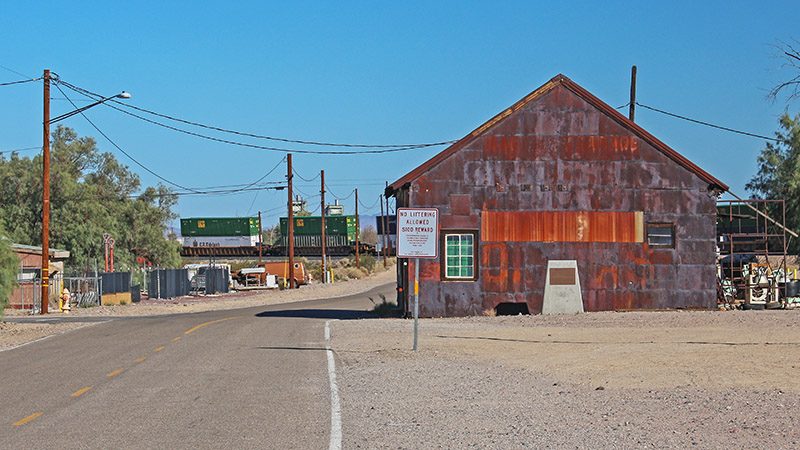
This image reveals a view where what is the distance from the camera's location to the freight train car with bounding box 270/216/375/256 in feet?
388

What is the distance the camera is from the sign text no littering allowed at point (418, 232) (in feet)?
72.0

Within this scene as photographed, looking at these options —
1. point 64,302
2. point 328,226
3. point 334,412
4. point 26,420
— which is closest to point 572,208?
point 334,412

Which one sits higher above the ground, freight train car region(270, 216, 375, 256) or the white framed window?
freight train car region(270, 216, 375, 256)

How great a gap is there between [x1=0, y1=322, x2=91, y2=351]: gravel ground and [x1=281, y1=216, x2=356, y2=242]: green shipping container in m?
83.3

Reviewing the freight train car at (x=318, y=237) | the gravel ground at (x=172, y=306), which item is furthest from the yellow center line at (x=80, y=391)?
the freight train car at (x=318, y=237)

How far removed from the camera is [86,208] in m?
69.2

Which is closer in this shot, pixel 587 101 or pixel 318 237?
pixel 587 101

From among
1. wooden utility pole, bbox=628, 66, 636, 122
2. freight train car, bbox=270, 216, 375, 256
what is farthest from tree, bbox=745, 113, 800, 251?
freight train car, bbox=270, 216, 375, 256

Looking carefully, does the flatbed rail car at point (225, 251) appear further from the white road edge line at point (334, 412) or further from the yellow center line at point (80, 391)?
the yellow center line at point (80, 391)

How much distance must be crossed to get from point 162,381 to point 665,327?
15.6 meters

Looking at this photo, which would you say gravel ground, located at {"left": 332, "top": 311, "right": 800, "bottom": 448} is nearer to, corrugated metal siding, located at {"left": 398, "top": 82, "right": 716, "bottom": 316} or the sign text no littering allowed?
the sign text no littering allowed

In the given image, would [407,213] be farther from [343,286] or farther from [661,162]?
Result: [343,286]

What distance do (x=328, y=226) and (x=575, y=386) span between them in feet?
339

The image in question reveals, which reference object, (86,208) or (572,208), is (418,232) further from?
(86,208)
